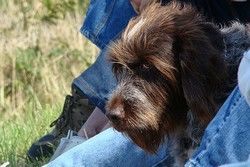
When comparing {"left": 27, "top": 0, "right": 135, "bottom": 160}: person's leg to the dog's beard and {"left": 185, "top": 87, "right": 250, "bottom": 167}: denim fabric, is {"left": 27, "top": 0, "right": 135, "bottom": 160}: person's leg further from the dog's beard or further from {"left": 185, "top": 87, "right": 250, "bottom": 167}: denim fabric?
{"left": 185, "top": 87, "right": 250, "bottom": 167}: denim fabric

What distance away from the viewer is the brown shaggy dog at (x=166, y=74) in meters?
3.23

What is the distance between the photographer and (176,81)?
325 centimetres

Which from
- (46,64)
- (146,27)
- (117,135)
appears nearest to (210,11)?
(146,27)

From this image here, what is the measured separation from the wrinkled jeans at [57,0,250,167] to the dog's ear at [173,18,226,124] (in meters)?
0.35

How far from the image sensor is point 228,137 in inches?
111

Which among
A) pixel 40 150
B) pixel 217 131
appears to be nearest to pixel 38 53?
pixel 40 150

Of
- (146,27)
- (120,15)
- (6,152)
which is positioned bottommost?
(6,152)

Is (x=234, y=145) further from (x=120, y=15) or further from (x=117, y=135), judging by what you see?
(x=120, y=15)

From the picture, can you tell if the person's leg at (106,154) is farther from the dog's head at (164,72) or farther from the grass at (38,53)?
the grass at (38,53)

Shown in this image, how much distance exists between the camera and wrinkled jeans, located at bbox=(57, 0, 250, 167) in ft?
9.14

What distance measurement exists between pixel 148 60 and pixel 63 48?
403cm

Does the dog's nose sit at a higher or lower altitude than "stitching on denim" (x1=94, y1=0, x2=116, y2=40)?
higher

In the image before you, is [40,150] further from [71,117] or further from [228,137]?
[228,137]

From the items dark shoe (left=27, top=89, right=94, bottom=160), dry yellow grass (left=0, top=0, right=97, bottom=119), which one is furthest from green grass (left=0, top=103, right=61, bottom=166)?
dry yellow grass (left=0, top=0, right=97, bottom=119)
